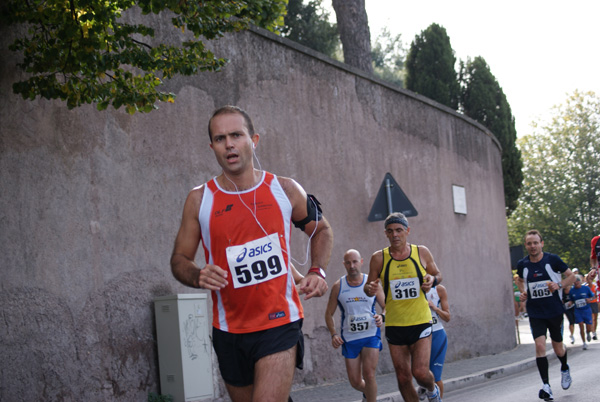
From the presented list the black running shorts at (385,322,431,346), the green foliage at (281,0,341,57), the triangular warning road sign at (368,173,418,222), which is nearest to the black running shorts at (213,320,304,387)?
the black running shorts at (385,322,431,346)

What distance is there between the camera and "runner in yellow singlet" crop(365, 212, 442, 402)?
339 inches

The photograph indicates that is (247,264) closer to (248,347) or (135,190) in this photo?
(248,347)

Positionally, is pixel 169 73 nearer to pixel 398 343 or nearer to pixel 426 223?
pixel 398 343

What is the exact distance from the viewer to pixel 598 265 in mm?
13094

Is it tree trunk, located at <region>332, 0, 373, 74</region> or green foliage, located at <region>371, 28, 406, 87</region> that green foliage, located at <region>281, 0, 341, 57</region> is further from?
green foliage, located at <region>371, 28, 406, 87</region>

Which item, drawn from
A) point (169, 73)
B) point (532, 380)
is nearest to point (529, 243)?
point (532, 380)

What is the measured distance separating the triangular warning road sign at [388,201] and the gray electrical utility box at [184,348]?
3882mm

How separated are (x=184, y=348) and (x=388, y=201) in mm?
4512

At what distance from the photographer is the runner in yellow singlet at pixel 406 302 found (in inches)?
339

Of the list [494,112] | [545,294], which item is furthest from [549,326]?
[494,112]

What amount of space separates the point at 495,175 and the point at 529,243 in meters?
11.1

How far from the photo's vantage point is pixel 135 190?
9938 mm

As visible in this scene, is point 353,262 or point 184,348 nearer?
point 184,348

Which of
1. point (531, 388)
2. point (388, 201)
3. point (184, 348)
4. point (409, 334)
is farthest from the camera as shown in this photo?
point (388, 201)
